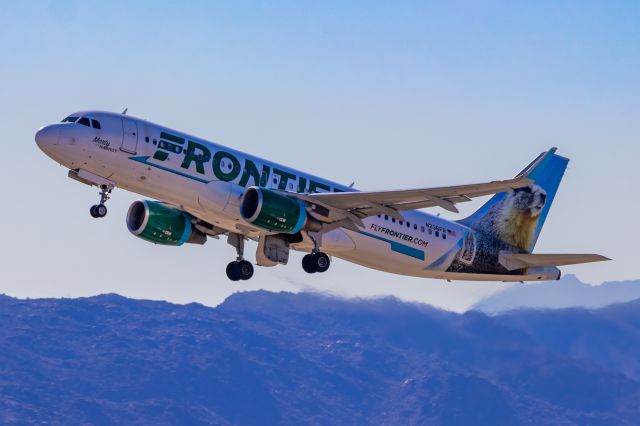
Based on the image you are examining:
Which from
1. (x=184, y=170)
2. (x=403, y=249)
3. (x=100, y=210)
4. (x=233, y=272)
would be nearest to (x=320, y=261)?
(x=403, y=249)

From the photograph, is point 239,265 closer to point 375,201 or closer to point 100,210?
point 375,201

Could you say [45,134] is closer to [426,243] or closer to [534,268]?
[426,243]

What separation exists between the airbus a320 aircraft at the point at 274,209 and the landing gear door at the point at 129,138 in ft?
0.14

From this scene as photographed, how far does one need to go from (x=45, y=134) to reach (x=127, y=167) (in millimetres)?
3614

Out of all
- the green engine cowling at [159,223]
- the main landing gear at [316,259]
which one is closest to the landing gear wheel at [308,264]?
the main landing gear at [316,259]

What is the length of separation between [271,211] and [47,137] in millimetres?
9739

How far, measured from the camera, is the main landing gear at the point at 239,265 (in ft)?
203

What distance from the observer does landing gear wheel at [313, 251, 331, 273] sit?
193 feet

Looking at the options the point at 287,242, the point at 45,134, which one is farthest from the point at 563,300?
the point at 45,134

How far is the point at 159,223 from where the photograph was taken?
2381 inches

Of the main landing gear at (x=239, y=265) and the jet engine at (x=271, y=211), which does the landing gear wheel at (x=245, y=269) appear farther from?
the jet engine at (x=271, y=211)

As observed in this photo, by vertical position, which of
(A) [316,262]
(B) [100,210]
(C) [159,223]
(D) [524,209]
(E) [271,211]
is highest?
(D) [524,209]

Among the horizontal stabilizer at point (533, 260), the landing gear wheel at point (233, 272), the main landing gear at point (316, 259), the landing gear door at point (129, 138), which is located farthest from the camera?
the landing gear wheel at point (233, 272)

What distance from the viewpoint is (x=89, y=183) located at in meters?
54.8
